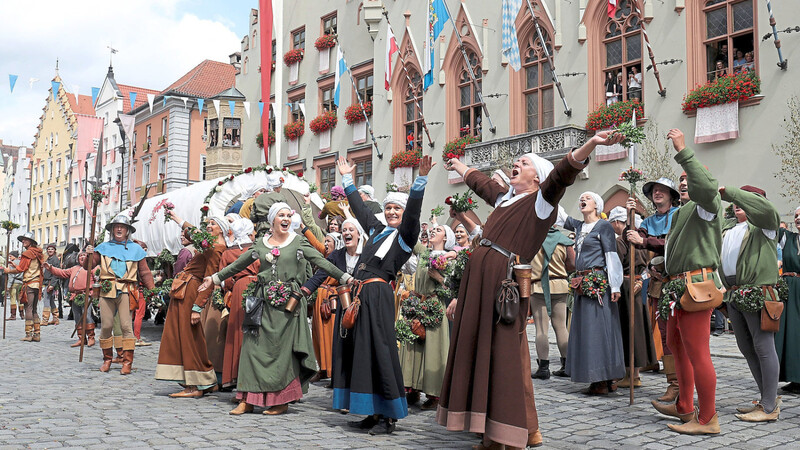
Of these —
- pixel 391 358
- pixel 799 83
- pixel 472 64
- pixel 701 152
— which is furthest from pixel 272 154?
pixel 391 358

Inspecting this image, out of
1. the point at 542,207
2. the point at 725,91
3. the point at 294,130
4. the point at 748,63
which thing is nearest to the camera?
the point at 542,207

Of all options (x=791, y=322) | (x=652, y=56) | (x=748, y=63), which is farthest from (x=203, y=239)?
(x=748, y=63)

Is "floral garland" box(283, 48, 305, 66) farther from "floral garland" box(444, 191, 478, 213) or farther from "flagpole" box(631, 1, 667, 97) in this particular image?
"floral garland" box(444, 191, 478, 213)

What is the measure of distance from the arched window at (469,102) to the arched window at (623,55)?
4.65 m

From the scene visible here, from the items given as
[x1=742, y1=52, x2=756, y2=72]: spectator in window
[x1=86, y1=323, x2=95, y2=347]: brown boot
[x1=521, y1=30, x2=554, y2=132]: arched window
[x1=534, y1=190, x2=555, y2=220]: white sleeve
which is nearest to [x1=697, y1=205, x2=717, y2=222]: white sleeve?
[x1=534, y1=190, x2=555, y2=220]: white sleeve

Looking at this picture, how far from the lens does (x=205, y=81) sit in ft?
159

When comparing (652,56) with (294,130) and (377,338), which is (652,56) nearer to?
(377,338)

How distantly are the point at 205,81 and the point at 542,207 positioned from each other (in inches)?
1845

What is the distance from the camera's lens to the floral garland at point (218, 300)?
301 inches

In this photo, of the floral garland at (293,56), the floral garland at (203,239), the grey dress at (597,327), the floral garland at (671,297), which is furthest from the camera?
the floral garland at (293,56)

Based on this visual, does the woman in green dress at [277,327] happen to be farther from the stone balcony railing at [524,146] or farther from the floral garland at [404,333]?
the stone balcony railing at [524,146]

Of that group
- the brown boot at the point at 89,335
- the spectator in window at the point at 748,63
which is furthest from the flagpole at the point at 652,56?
the brown boot at the point at 89,335

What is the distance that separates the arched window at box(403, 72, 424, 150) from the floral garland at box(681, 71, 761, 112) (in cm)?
1026

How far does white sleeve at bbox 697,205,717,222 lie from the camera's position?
529 cm
